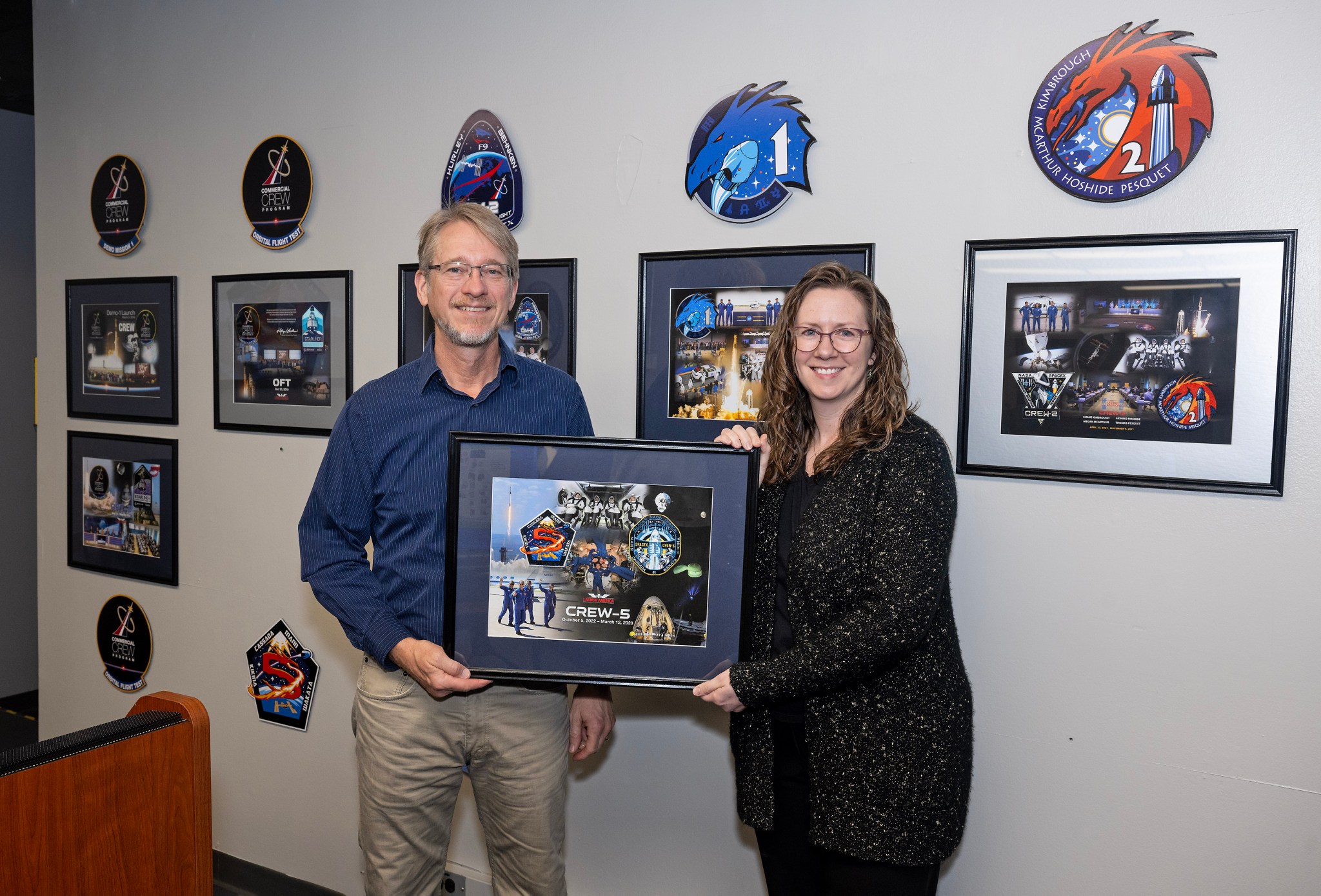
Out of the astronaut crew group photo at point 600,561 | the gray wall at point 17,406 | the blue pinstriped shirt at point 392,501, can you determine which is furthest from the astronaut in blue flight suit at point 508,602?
the gray wall at point 17,406

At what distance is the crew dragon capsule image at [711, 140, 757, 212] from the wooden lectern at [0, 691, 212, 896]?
151 cm

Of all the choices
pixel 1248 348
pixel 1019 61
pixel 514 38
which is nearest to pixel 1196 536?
pixel 1248 348

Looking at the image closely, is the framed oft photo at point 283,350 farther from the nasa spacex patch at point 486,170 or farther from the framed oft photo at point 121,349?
the nasa spacex patch at point 486,170

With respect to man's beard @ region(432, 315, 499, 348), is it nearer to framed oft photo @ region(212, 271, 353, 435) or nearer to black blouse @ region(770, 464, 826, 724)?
black blouse @ region(770, 464, 826, 724)

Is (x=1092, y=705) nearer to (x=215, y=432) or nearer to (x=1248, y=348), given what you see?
(x=1248, y=348)

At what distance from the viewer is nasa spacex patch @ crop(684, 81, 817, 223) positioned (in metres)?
2.00

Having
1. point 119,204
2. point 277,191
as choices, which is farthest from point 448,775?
point 119,204

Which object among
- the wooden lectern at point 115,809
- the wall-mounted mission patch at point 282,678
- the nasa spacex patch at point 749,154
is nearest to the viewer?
the wooden lectern at point 115,809

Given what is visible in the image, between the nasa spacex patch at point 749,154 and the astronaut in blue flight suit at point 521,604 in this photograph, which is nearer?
the astronaut in blue flight suit at point 521,604

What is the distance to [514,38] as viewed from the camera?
7.60 feet

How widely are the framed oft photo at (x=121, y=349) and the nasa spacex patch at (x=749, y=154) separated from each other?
74.9 inches

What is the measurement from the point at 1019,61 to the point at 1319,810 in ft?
5.12

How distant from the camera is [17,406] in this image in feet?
14.6

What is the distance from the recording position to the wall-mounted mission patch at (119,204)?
298 centimetres
